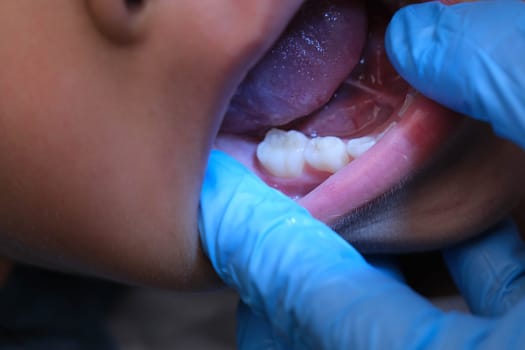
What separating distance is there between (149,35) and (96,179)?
165 millimetres

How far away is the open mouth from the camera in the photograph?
87cm

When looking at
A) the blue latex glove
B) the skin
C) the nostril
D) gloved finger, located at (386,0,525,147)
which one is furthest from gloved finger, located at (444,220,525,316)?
the nostril

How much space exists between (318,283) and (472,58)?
30 centimetres

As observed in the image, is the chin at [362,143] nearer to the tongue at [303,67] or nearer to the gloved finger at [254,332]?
the tongue at [303,67]

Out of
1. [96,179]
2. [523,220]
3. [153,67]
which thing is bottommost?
[523,220]

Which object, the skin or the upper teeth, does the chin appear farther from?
the skin

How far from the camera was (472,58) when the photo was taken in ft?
2.47

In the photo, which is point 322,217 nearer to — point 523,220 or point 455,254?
point 455,254

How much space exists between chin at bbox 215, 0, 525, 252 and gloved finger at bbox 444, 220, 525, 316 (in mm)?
52

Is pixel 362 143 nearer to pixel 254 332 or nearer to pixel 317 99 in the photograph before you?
pixel 317 99

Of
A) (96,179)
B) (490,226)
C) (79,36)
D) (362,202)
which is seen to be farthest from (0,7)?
(490,226)

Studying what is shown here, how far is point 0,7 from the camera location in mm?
Answer: 721

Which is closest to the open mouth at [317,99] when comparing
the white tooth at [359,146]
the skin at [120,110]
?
the white tooth at [359,146]

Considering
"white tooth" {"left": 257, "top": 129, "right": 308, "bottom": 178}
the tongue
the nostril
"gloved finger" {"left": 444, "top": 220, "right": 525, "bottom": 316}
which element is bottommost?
"gloved finger" {"left": 444, "top": 220, "right": 525, "bottom": 316}
